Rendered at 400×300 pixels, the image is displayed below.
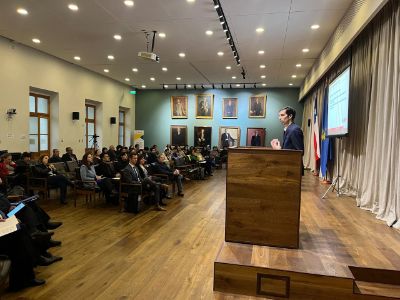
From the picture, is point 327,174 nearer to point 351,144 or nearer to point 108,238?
point 351,144

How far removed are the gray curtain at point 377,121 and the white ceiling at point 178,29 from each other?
104 cm

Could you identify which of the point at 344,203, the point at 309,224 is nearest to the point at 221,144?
the point at 344,203

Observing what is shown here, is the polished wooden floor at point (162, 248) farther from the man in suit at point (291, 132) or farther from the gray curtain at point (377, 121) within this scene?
the man in suit at point (291, 132)

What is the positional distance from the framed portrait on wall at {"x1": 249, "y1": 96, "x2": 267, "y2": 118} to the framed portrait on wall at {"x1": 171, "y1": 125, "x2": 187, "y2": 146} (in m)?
3.92

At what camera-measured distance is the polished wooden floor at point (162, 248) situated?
2867 mm

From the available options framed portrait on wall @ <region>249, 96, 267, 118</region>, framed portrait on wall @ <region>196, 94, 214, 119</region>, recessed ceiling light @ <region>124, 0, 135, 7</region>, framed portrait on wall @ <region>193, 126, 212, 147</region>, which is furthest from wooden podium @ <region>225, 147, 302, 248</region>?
framed portrait on wall @ <region>196, 94, 214, 119</region>

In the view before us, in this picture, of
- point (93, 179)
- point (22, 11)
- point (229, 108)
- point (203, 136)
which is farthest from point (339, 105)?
point (203, 136)

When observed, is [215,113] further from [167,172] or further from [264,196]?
[264,196]

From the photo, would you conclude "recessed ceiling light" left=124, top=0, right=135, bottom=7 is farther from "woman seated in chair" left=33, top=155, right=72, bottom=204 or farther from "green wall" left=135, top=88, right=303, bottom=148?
"green wall" left=135, top=88, right=303, bottom=148

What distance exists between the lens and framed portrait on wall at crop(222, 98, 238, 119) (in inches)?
634

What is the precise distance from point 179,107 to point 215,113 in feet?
7.06

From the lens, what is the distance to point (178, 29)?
24.2ft

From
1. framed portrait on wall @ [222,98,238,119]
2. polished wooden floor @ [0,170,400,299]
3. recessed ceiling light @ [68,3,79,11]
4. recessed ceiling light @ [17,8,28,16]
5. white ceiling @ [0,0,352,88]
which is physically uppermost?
white ceiling @ [0,0,352,88]

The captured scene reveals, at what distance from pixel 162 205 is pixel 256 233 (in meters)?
3.74
